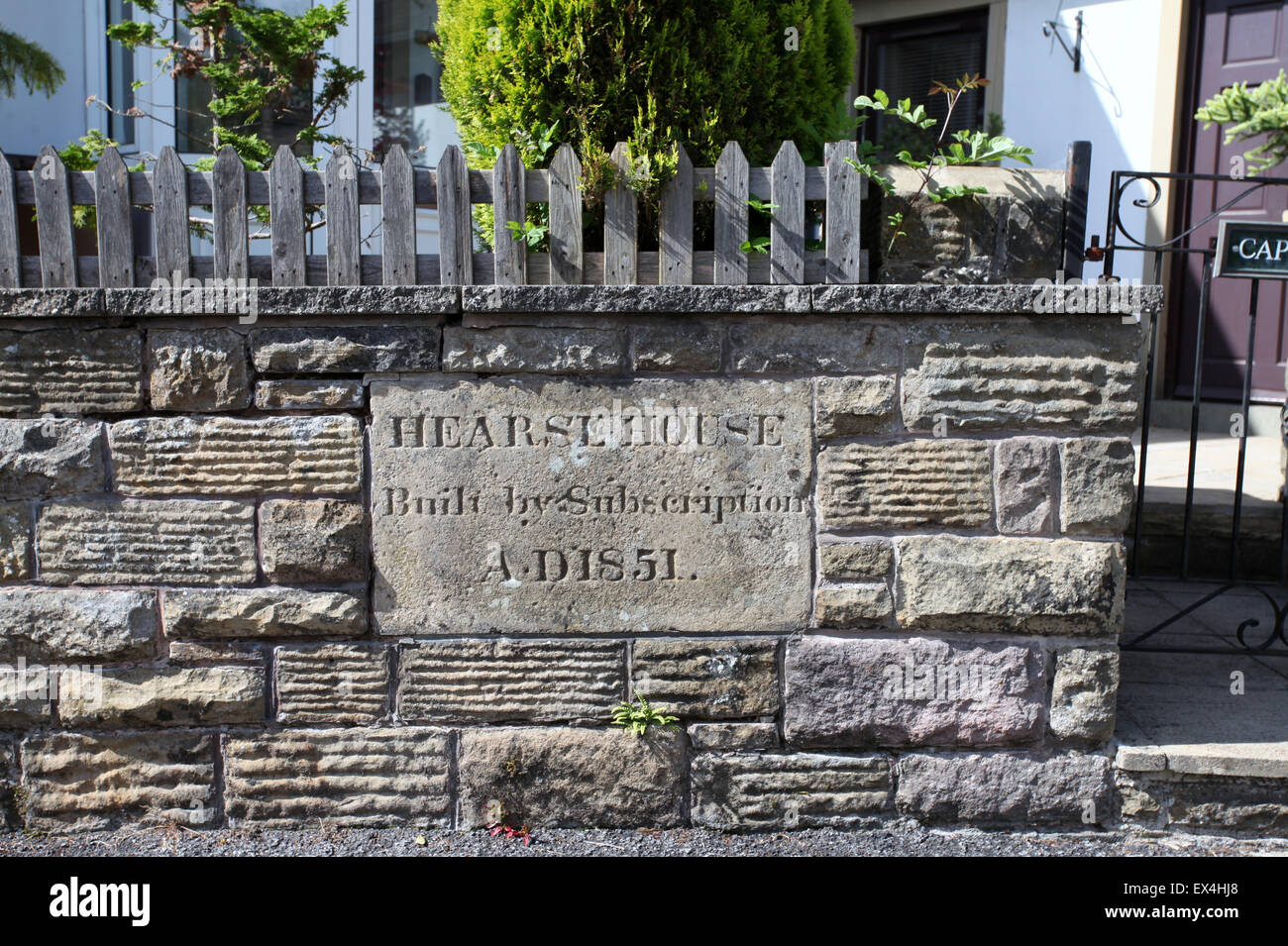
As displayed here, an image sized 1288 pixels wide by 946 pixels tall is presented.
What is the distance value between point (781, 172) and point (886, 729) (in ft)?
4.88

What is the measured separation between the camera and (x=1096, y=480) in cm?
268

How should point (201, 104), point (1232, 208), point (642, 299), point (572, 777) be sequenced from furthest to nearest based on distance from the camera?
point (201, 104)
point (1232, 208)
point (572, 777)
point (642, 299)

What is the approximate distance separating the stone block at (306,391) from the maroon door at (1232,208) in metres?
5.24

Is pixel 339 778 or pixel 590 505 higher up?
pixel 590 505

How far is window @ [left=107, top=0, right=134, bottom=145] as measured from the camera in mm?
6051

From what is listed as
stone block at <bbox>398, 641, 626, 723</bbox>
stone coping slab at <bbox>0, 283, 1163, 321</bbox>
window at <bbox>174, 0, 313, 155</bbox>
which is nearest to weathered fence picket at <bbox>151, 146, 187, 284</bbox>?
stone coping slab at <bbox>0, 283, 1163, 321</bbox>

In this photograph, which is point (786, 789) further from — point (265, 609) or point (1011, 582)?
point (265, 609)

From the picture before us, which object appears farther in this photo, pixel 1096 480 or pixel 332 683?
pixel 332 683

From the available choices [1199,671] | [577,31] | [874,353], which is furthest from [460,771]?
[1199,671]

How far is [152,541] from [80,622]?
295 millimetres

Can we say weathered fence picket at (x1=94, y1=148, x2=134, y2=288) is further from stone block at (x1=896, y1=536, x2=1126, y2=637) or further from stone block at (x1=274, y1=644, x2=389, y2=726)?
stone block at (x1=896, y1=536, x2=1126, y2=637)

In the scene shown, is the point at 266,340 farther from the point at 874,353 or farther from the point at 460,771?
the point at 874,353

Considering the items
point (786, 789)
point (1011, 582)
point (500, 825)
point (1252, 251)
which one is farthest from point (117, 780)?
point (1252, 251)

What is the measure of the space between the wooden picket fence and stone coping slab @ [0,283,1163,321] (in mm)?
80
